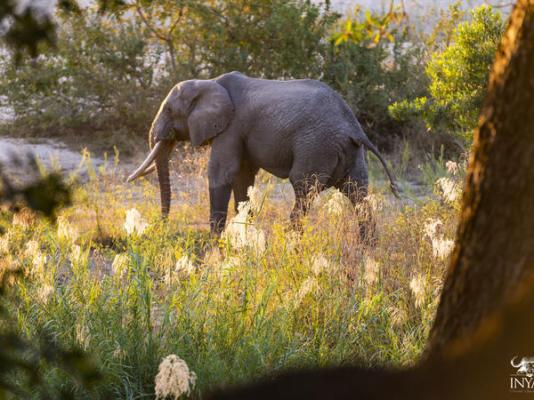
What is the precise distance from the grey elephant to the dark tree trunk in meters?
4.93

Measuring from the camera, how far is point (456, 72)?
8.62 meters

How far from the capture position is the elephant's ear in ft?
26.9

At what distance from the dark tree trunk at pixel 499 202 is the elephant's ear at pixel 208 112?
5.82 metres

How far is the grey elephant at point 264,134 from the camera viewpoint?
7.80m

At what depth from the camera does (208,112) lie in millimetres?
8211

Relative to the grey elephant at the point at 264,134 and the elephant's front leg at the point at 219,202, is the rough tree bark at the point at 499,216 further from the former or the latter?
the elephant's front leg at the point at 219,202

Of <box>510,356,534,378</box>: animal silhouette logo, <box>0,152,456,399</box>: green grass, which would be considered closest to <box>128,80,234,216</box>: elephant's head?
<box>0,152,456,399</box>: green grass

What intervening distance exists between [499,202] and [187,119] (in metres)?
6.49

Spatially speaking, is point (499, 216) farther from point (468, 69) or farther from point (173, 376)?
point (468, 69)

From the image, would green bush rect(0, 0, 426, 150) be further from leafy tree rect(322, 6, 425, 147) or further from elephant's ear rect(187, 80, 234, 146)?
elephant's ear rect(187, 80, 234, 146)

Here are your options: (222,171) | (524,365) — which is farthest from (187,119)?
(524,365)

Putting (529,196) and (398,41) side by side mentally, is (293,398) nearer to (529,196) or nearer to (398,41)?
(529,196)

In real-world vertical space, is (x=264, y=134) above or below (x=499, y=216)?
below

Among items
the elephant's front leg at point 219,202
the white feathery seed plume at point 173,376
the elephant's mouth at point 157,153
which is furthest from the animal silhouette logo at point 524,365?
the elephant's mouth at point 157,153
